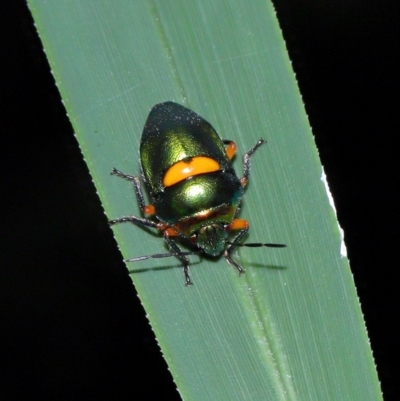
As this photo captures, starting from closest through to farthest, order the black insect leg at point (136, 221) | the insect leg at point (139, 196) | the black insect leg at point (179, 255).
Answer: the black insect leg at point (136, 221)
the black insect leg at point (179, 255)
the insect leg at point (139, 196)

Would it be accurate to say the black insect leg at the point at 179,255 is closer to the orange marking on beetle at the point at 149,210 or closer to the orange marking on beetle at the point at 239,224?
the orange marking on beetle at the point at 149,210

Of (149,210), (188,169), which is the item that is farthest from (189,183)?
(149,210)

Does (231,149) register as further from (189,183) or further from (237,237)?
(237,237)

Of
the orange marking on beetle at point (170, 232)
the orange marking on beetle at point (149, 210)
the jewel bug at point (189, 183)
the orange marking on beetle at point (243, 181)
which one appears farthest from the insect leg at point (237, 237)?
the orange marking on beetle at point (149, 210)

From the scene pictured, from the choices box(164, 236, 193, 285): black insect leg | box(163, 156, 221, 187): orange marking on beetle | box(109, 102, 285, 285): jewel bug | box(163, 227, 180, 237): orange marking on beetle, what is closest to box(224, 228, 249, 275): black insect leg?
box(109, 102, 285, 285): jewel bug

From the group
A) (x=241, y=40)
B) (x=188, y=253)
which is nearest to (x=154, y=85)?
(x=241, y=40)

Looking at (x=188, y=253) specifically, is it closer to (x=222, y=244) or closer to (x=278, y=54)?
(x=222, y=244)

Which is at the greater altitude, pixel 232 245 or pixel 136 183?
pixel 136 183
